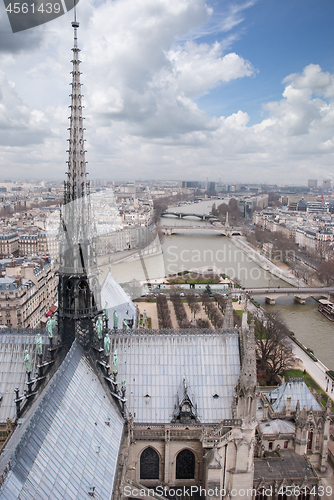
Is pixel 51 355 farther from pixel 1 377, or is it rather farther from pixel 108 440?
pixel 108 440

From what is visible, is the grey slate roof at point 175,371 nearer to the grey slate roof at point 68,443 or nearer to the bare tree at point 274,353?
the grey slate roof at point 68,443

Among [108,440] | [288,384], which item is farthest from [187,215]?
[108,440]

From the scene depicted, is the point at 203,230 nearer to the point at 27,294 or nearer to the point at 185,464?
the point at 27,294

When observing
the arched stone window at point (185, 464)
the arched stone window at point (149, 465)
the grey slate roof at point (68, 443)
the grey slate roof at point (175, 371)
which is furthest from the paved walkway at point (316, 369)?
the grey slate roof at point (68, 443)

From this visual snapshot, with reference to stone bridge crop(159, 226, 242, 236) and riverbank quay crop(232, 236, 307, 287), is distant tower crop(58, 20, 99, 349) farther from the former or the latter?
stone bridge crop(159, 226, 242, 236)

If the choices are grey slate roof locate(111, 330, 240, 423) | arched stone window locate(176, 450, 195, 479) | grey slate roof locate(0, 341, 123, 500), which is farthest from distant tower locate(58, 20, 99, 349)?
arched stone window locate(176, 450, 195, 479)

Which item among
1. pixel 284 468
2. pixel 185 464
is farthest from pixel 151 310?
pixel 185 464

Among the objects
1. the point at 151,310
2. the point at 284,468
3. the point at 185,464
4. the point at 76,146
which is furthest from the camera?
the point at 151,310
